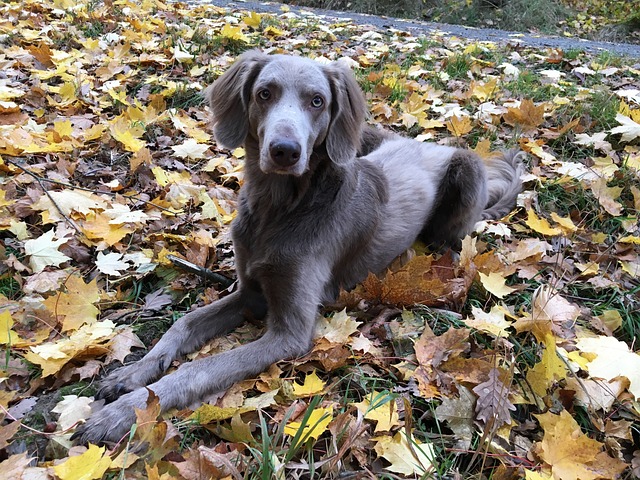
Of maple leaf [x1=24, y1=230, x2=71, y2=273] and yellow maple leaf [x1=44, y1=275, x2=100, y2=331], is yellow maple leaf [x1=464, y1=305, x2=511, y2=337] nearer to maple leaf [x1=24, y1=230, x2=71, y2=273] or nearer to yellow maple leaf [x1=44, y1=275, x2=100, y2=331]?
yellow maple leaf [x1=44, y1=275, x2=100, y2=331]

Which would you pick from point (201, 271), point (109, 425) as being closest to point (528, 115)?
point (201, 271)

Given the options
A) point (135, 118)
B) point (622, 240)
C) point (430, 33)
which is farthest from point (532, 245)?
point (430, 33)

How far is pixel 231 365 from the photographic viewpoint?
88.8 inches

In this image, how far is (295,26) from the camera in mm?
7320

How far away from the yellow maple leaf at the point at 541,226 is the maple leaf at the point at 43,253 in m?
2.84

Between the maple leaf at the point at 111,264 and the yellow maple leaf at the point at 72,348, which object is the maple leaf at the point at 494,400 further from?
the maple leaf at the point at 111,264

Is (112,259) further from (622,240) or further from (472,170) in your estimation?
(622,240)

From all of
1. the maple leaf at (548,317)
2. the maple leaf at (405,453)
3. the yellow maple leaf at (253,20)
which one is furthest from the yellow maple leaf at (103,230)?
the yellow maple leaf at (253,20)

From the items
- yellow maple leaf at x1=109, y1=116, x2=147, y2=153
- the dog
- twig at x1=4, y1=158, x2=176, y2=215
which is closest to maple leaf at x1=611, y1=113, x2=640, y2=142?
the dog

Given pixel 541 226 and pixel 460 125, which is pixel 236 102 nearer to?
pixel 541 226

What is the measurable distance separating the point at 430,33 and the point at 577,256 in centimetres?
603

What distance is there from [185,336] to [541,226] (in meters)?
2.29

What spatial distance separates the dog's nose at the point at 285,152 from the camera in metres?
2.35

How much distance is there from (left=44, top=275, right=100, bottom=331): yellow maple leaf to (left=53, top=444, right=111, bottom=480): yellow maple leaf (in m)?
0.89
